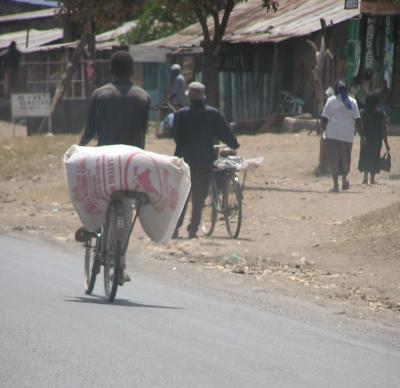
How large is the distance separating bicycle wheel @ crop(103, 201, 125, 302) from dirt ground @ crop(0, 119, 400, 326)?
1929mm

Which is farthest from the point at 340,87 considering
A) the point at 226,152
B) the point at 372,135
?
the point at 226,152

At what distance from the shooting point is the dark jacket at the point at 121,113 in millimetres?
9039

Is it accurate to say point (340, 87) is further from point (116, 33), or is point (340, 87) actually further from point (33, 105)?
point (116, 33)

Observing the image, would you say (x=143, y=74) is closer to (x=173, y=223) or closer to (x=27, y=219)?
(x=27, y=219)

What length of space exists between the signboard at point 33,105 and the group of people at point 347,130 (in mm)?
10893

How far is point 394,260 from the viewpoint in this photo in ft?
37.4

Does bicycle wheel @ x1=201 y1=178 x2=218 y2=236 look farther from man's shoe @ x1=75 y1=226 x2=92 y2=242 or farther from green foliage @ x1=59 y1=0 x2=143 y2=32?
green foliage @ x1=59 y1=0 x2=143 y2=32

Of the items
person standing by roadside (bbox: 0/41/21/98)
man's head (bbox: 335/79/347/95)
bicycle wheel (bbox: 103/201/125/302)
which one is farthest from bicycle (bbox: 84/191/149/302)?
person standing by roadside (bbox: 0/41/21/98)

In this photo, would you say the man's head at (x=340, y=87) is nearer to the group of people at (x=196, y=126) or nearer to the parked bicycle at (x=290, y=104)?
the group of people at (x=196, y=126)

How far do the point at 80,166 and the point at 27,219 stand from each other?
7.26m

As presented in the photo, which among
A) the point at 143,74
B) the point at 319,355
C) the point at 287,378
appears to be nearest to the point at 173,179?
the point at 319,355

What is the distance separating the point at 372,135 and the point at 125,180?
10220 mm

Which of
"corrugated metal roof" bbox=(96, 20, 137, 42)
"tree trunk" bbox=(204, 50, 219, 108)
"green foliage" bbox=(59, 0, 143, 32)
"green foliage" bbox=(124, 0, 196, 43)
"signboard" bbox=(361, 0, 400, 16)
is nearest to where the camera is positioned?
"tree trunk" bbox=(204, 50, 219, 108)

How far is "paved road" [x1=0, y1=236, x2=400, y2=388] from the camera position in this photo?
588 cm
